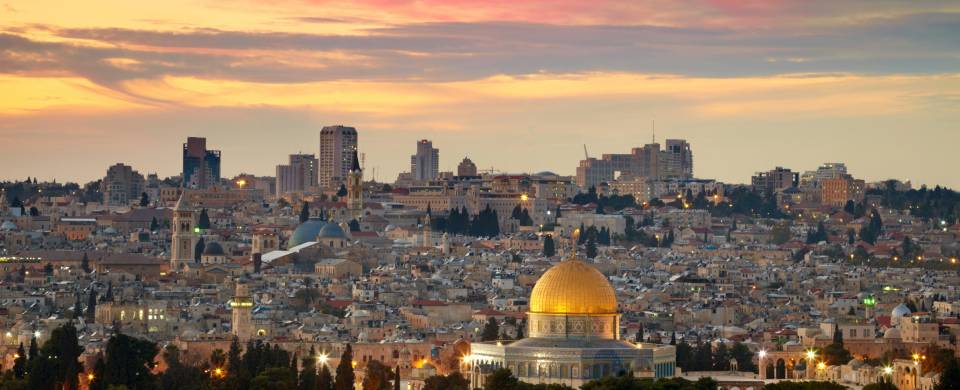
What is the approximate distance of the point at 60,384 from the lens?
2616 inches

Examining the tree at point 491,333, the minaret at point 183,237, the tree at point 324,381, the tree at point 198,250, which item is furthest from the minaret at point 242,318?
the tree at point 198,250

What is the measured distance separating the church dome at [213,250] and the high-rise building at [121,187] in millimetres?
58937

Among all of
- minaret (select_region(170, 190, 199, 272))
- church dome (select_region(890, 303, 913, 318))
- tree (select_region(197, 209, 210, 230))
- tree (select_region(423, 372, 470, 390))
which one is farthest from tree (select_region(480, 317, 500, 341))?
tree (select_region(197, 209, 210, 230))

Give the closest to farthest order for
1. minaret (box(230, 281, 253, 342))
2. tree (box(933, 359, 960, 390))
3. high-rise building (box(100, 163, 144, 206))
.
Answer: tree (box(933, 359, 960, 390)) → minaret (box(230, 281, 253, 342)) → high-rise building (box(100, 163, 144, 206))

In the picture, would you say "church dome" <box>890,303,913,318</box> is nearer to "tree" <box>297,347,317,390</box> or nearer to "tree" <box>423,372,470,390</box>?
"tree" <box>297,347,317,390</box>

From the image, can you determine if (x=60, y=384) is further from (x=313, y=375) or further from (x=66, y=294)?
(x=66, y=294)

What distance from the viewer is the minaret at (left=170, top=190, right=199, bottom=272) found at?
127812 mm

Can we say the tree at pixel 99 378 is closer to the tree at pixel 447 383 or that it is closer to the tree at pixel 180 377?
the tree at pixel 180 377

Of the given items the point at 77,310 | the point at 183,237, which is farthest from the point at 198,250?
the point at 77,310

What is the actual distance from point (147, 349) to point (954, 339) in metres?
28.8

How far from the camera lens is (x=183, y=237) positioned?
12925cm

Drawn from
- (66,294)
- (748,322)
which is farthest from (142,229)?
(748,322)

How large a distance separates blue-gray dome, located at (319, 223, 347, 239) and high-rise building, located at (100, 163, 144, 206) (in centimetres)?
5728

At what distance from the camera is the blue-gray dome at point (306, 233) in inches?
5325
